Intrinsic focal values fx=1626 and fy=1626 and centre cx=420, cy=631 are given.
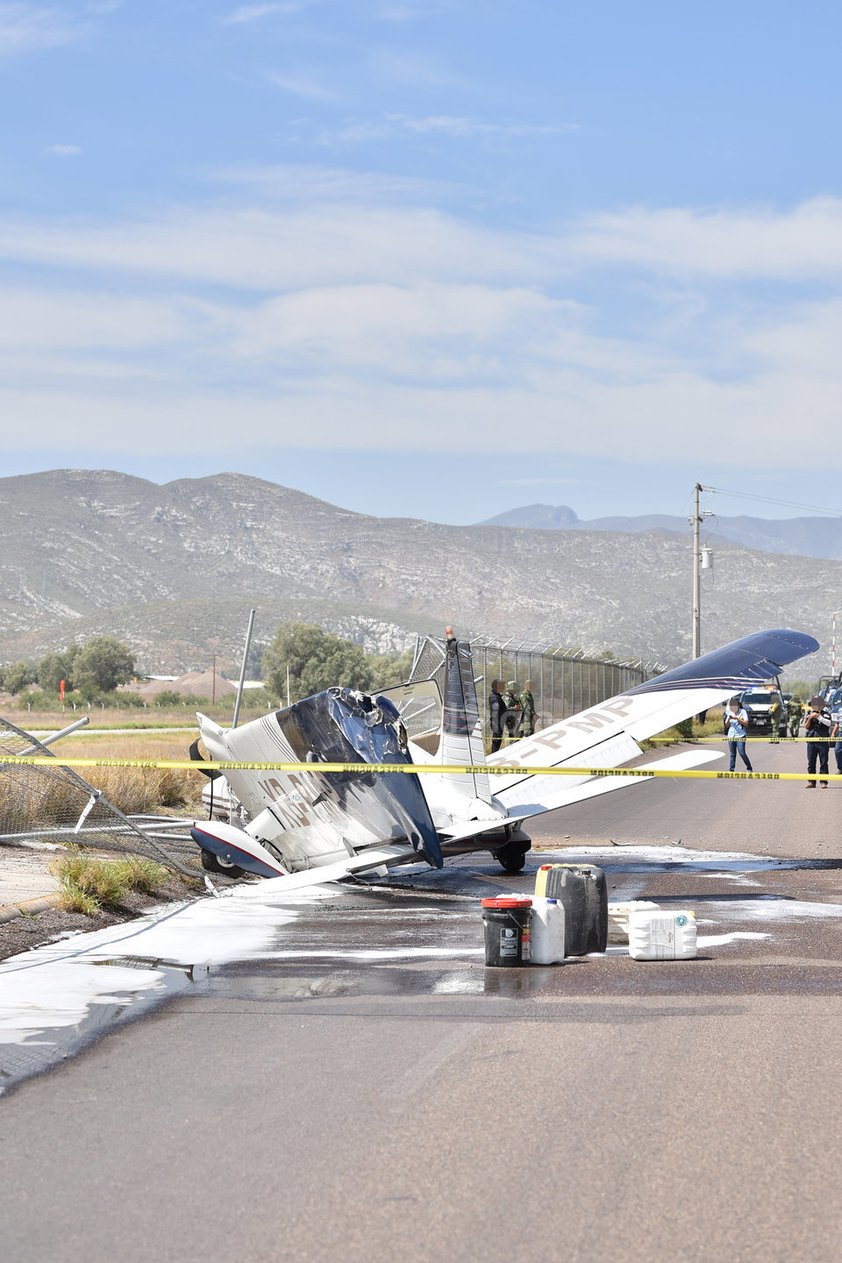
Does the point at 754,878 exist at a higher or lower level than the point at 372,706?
lower

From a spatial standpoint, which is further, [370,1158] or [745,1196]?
[370,1158]

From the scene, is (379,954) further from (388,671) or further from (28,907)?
(388,671)

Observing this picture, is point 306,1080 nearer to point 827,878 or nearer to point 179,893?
point 179,893

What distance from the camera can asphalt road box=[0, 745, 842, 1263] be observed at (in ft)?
16.7

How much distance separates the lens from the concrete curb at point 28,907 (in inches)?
457

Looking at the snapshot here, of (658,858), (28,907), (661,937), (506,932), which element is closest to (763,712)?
(658,858)

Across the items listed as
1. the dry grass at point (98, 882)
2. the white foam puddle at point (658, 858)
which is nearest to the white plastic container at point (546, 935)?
the dry grass at point (98, 882)

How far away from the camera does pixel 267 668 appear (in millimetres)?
100625

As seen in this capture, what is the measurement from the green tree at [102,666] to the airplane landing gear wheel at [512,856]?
3604 inches

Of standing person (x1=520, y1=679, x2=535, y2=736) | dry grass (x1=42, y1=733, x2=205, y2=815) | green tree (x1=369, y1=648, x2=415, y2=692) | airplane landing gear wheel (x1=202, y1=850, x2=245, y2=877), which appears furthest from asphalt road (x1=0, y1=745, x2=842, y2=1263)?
green tree (x1=369, y1=648, x2=415, y2=692)

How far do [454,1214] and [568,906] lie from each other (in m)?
5.47

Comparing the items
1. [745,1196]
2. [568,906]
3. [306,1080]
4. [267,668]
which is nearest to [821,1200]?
[745,1196]

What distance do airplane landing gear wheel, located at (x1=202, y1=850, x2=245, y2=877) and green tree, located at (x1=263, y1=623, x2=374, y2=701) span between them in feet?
239

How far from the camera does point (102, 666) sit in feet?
352
